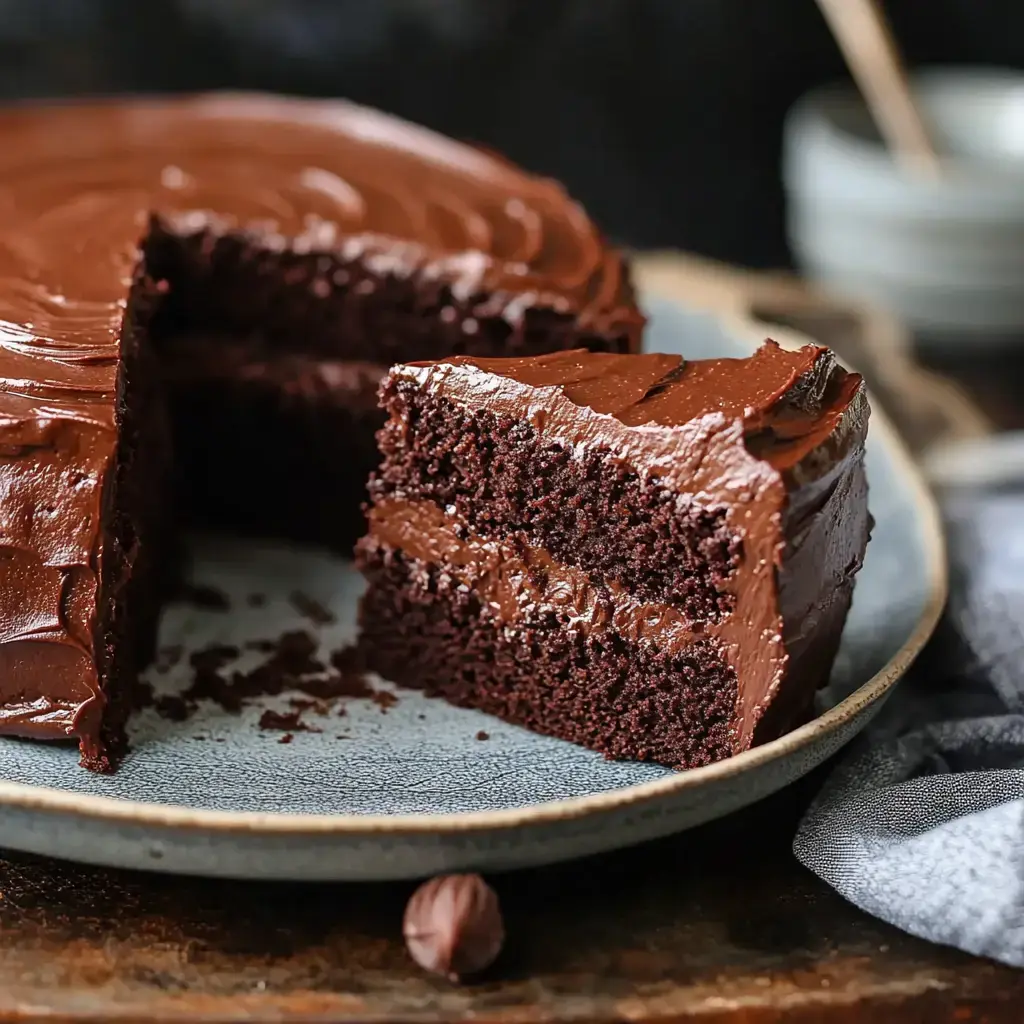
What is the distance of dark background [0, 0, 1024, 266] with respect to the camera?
488 cm

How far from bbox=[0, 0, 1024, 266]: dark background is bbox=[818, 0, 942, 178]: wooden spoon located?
1.80ft

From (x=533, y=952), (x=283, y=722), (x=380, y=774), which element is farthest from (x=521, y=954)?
(x=283, y=722)

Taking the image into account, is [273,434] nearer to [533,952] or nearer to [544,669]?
[544,669]

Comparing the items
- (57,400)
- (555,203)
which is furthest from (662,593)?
(555,203)

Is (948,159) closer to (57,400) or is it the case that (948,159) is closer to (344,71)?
(344,71)

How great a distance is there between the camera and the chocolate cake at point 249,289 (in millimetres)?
2867

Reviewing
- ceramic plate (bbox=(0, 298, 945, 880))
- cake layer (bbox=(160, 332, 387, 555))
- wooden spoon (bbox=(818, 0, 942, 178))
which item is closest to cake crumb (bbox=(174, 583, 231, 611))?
ceramic plate (bbox=(0, 298, 945, 880))

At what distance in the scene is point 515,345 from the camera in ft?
10.6

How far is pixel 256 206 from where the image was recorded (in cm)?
349

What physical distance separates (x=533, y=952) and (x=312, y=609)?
1.29 metres

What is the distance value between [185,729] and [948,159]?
11.0 feet

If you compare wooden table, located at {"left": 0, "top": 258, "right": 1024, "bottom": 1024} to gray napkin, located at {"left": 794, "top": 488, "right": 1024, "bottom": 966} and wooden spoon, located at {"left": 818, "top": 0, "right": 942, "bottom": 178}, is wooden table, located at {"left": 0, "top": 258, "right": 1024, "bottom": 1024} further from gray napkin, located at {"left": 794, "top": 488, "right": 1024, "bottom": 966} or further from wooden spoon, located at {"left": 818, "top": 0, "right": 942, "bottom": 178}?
wooden spoon, located at {"left": 818, "top": 0, "right": 942, "bottom": 178}

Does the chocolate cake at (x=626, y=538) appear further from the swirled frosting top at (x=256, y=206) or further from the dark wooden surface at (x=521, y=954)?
the swirled frosting top at (x=256, y=206)

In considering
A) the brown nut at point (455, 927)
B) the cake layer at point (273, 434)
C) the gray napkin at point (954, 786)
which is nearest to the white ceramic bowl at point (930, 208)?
the gray napkin at point (954, 786)
